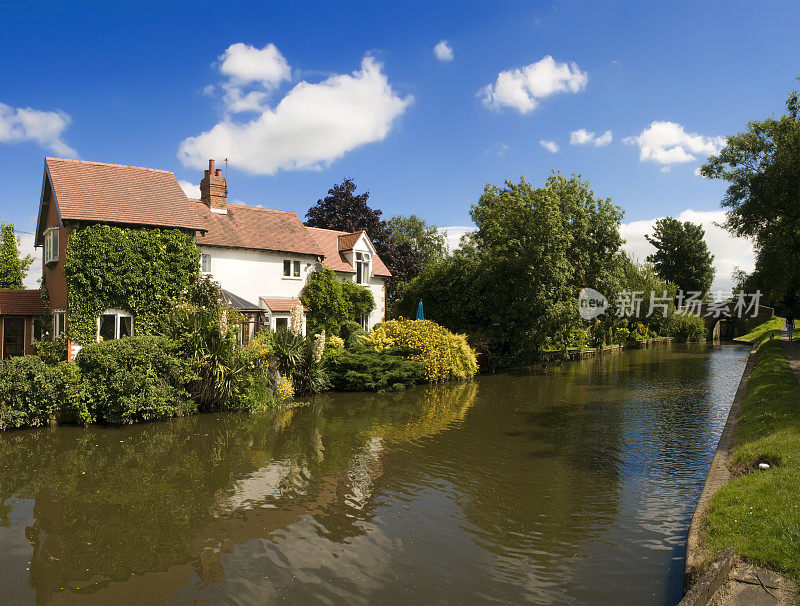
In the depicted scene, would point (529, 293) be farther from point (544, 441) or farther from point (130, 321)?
point (130, 321)

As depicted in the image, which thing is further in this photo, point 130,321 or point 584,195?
point 584,195

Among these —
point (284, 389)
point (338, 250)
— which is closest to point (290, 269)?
point (338, 250)

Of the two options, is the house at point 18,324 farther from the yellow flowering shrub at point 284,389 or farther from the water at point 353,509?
the yellow flowering shrub at point 284,389

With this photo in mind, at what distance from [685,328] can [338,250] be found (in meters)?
42.4

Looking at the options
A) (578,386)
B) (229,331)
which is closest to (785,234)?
(578,386)

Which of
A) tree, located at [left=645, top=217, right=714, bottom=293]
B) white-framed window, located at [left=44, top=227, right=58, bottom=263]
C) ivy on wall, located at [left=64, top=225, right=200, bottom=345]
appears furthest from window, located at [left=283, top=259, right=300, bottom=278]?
tree, located at [left=645, top=217, right=714, bottom=293]

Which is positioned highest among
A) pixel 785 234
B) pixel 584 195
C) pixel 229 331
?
pixel 584 195

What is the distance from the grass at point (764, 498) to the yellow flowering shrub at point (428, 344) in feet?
42.7

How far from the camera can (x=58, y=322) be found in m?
20.5

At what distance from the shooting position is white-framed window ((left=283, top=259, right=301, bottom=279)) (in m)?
27.8

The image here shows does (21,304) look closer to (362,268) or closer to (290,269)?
(290,269)

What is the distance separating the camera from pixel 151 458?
1179 cm

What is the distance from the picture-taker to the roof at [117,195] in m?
18.7

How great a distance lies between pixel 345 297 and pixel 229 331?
14.0 m
